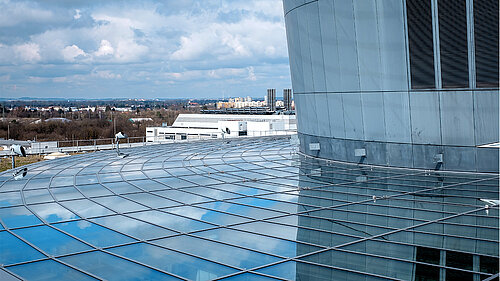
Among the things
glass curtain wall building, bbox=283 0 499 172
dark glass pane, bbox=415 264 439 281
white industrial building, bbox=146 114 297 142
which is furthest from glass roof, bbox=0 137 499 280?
white industrial building, bbox=146 114 297 142

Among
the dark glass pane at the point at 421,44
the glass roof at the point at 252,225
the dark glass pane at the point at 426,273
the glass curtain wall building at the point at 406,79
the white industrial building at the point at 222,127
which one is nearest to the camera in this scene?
the dark glass pane at the point at 426,273

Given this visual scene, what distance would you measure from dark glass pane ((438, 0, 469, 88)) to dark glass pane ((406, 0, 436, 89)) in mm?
418

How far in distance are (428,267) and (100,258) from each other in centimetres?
657

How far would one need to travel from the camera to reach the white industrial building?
62812 mm

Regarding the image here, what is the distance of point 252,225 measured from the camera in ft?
40.5

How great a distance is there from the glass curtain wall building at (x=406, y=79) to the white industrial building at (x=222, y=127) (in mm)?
30536

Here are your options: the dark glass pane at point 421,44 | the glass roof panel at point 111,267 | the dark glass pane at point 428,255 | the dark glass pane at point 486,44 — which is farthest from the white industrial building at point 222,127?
the dark glass pane at point 428,255

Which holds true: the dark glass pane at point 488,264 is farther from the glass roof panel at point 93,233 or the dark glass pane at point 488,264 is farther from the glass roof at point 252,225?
the glass roof panel at point 93,233

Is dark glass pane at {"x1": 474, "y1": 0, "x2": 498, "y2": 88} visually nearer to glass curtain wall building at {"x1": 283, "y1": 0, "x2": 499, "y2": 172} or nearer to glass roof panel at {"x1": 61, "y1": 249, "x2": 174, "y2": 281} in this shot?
glass curtain wall building at {"x1": 283, "y1": 0, "x2": 499, "y2": 172}

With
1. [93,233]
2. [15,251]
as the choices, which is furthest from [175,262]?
[15,251]

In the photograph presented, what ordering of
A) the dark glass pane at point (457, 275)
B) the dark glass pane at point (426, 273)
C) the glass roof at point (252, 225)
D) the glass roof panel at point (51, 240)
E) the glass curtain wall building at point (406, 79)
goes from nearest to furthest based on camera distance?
1. the dark glass pane at point (457, 275)
2. the dark glass pane at point (426, 273)
3. the glass roof at point (252, 225)
4. the glass roof panel at point (51, 240)
5. the glass curtain wall building at point (406, 79)

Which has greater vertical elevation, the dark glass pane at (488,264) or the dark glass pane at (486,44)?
the dark glass pane at (486,44)

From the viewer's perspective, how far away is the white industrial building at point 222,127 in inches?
2473

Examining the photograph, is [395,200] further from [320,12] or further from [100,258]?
[320,12]
